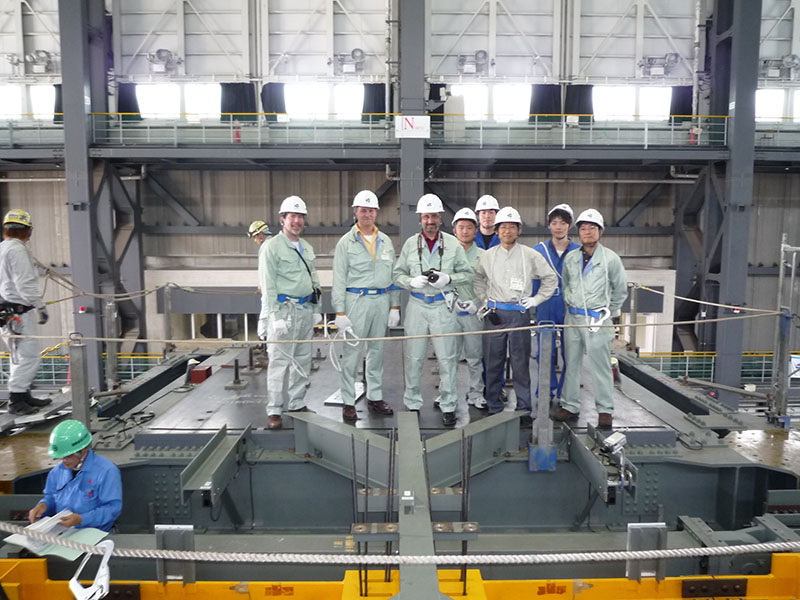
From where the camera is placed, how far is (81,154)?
13.1 meters

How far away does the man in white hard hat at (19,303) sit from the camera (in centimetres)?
577

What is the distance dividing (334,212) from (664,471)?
42.9ft

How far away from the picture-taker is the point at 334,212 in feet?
54.4

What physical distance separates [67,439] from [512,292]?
3.80m

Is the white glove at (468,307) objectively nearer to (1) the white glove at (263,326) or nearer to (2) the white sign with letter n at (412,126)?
(1) the white glove at (263,326)

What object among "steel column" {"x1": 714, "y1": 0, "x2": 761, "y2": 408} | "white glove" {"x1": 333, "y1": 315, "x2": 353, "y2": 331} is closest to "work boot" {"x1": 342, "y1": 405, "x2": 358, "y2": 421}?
"white glove" {"x1": 333, "y1": 315, "x2": 353, "y2": 331}

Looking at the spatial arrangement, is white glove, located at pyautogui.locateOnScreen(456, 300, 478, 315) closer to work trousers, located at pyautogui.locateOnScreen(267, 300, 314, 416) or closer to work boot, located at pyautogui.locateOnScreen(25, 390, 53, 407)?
work trousers, located at pyautogui.locateOnScreen(267, 300, 314, 416)

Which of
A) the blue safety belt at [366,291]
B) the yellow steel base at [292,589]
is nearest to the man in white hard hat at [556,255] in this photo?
the blue safety belt at [366,291]

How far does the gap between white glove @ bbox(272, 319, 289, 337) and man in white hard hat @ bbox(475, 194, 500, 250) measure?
2.45 meters

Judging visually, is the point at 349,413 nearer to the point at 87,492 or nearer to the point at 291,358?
the point at 291,358

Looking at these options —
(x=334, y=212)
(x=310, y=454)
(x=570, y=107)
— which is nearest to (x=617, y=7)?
(x=570, y=107)

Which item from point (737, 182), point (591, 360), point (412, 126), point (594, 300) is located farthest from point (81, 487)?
point (737, 182)

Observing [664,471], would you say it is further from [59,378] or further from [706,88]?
[706,88]

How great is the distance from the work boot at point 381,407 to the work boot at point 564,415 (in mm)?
1766
